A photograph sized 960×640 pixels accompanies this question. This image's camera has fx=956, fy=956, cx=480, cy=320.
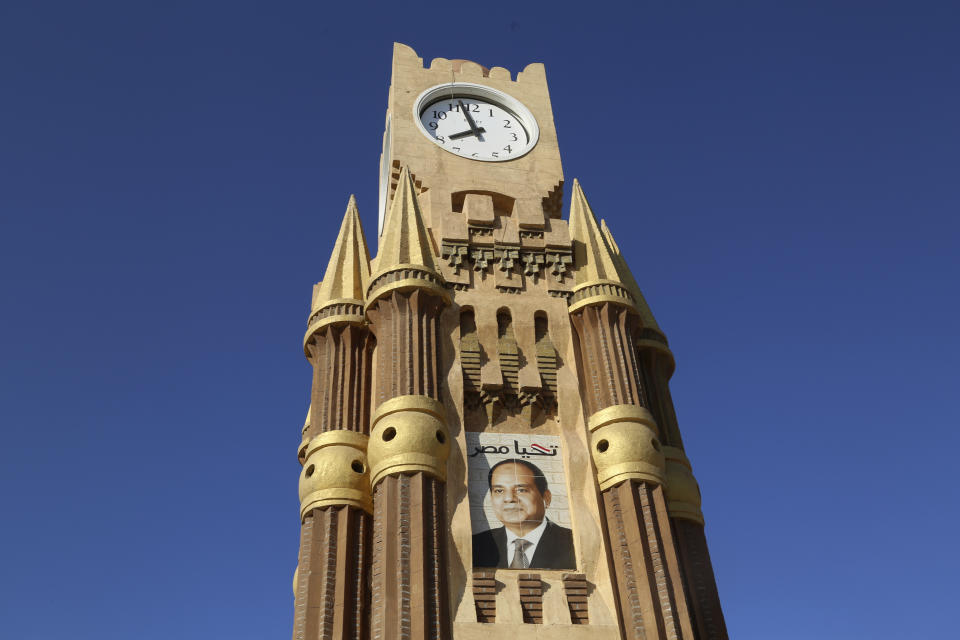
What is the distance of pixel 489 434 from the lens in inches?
928

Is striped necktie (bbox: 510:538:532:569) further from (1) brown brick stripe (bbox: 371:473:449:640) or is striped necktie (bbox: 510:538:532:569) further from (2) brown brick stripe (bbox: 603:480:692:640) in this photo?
(2) brown brick stripe (bbox: 603:480:692:640)

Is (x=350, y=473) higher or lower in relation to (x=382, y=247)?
lower

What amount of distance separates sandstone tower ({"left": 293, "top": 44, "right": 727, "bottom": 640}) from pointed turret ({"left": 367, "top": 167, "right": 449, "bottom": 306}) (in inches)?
2.7

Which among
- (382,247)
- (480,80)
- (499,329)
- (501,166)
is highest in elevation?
(480,80)

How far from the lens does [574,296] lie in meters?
26.4

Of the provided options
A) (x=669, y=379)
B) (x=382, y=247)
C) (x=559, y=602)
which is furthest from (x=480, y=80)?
(x=559, y=602)

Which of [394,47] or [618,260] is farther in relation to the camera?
[394,47]

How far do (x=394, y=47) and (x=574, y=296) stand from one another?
13318mm

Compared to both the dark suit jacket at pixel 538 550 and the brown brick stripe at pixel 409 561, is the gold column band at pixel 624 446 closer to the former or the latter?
the dark suit jacket at pixel 538 550

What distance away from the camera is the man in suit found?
2142 cm

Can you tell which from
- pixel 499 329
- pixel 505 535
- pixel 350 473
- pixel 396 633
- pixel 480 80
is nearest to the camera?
pixel 396 633

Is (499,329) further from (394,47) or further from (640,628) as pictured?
(394,47)

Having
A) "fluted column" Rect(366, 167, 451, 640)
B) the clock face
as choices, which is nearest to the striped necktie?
"fluted column" Rect(366, 167, 451, 640)

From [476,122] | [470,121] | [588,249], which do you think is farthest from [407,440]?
[476,122]
